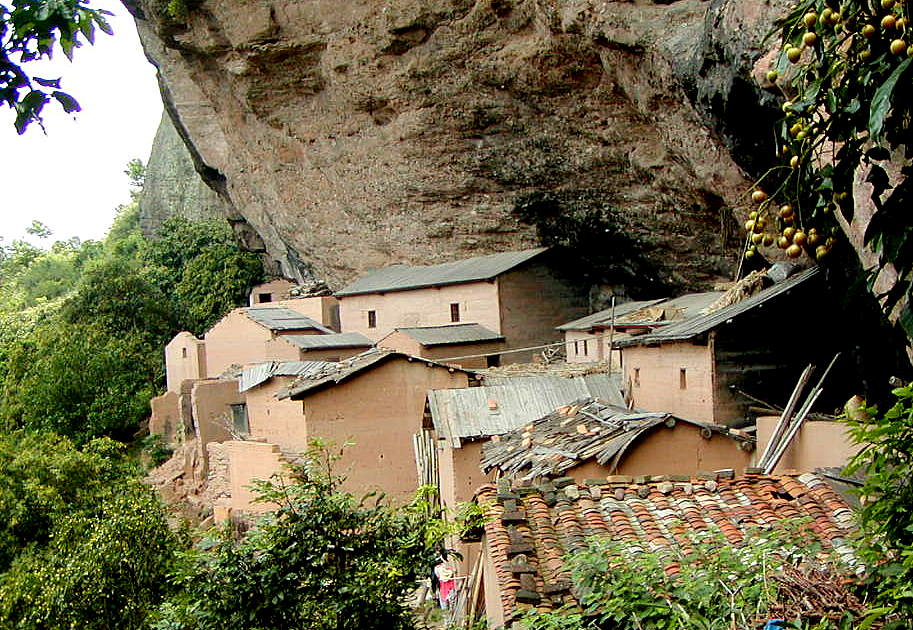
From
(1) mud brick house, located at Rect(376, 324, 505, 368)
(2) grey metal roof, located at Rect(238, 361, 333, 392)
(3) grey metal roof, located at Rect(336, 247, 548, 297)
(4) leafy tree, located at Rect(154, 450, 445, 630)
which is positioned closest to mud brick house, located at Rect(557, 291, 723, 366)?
(1) mud brick house, located at Rect(376, 324, 505, 368)

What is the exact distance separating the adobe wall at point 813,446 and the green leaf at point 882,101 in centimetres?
608

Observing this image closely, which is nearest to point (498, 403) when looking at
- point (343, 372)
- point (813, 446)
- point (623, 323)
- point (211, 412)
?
point (343, 372)

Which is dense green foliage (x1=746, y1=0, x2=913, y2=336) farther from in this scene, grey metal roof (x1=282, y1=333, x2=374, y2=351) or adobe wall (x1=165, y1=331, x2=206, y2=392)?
adobe wall (x1=165, y1=331, x2=206, y2=392)

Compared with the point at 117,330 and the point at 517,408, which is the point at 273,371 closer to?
the point at 517,408

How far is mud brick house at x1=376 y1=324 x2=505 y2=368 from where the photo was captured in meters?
22.2

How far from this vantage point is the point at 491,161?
70.4 feet

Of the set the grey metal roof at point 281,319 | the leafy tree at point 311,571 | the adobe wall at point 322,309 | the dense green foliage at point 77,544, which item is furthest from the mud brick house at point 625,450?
the adobe wall at point 322,309

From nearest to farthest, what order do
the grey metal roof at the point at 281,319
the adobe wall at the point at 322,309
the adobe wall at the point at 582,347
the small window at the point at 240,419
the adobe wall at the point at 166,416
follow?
the adobe wall at the point at 582,347 → the small window at the point at 240,419 → the adobe wall at the point at 166,416 → the grey metal roof at the point at 281,319 → the adobe wall at the point at 322,309

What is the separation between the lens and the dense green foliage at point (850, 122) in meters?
4.20

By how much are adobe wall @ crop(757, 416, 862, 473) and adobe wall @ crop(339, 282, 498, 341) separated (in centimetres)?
1334

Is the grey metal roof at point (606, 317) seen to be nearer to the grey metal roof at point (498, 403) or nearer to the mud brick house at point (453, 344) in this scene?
the mud brick house at point (453, 344)

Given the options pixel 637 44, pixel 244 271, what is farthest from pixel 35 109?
pixel 244 271

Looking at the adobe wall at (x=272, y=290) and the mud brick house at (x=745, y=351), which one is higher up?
the adobe wall at (x=272, y=290)

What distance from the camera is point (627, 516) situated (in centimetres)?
699
